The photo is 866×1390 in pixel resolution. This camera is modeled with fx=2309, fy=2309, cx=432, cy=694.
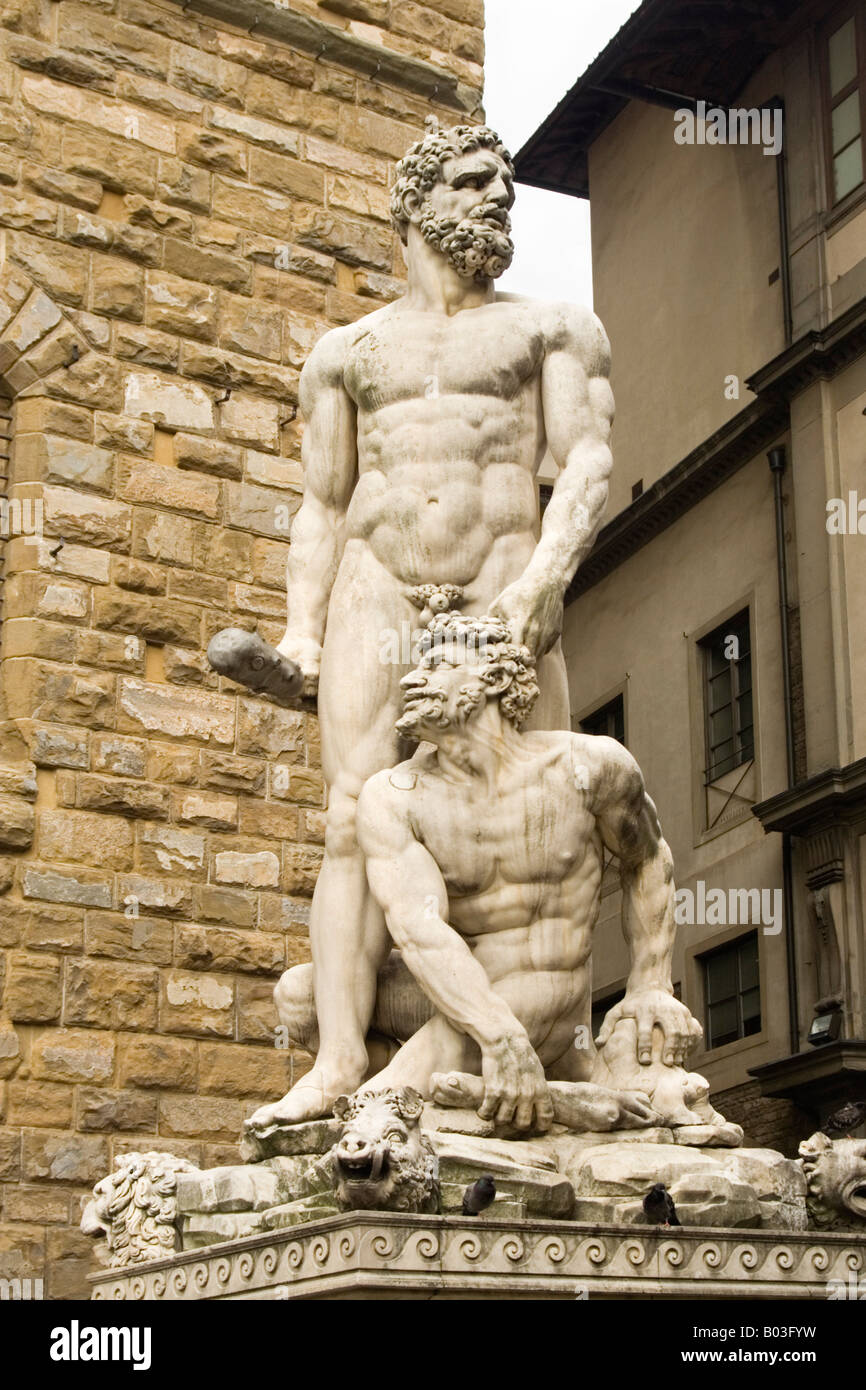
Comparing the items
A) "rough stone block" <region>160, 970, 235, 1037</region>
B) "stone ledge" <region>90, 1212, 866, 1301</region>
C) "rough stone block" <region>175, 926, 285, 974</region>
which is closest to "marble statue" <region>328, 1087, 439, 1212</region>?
"stone ledge" <region>90, 1212, 866, 1301</region>

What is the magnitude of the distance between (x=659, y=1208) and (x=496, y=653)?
5.53 feet

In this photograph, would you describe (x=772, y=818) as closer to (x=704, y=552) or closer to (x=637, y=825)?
(x=704, y=552)

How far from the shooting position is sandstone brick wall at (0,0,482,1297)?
1020 cm

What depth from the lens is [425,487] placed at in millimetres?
7125

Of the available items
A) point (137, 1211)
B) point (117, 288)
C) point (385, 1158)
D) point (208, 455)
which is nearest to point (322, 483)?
point (137, 1211)

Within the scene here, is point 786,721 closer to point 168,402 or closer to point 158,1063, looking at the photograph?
point 168,402

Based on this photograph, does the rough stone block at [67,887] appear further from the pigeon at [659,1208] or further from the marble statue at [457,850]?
the pigeon at [659,1208]

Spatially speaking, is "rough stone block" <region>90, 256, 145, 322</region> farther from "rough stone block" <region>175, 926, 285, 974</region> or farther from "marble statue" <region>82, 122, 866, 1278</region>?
"marble statue" <region>82, 122, 866, 1278</region>

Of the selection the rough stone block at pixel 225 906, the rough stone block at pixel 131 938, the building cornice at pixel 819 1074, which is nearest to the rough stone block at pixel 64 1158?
the rough stone block at pixel 131 938

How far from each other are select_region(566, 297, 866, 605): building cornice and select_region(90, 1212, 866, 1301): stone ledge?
1728 centimetres

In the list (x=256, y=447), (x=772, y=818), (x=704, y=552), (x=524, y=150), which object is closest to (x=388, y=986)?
(x=256, y=447)

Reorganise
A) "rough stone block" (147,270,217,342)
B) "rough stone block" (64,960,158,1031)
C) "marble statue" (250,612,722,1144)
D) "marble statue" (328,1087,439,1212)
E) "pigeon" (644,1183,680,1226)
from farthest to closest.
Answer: "rough stone block" (147,270,217,342), "rough stone block" (64,960,158,1031), "marble statue" (250,612,722,1144), "pigeon" (644,1183,680,1226), "marble statue" (328,1087,439,1212)

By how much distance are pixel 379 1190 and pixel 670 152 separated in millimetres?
23379
